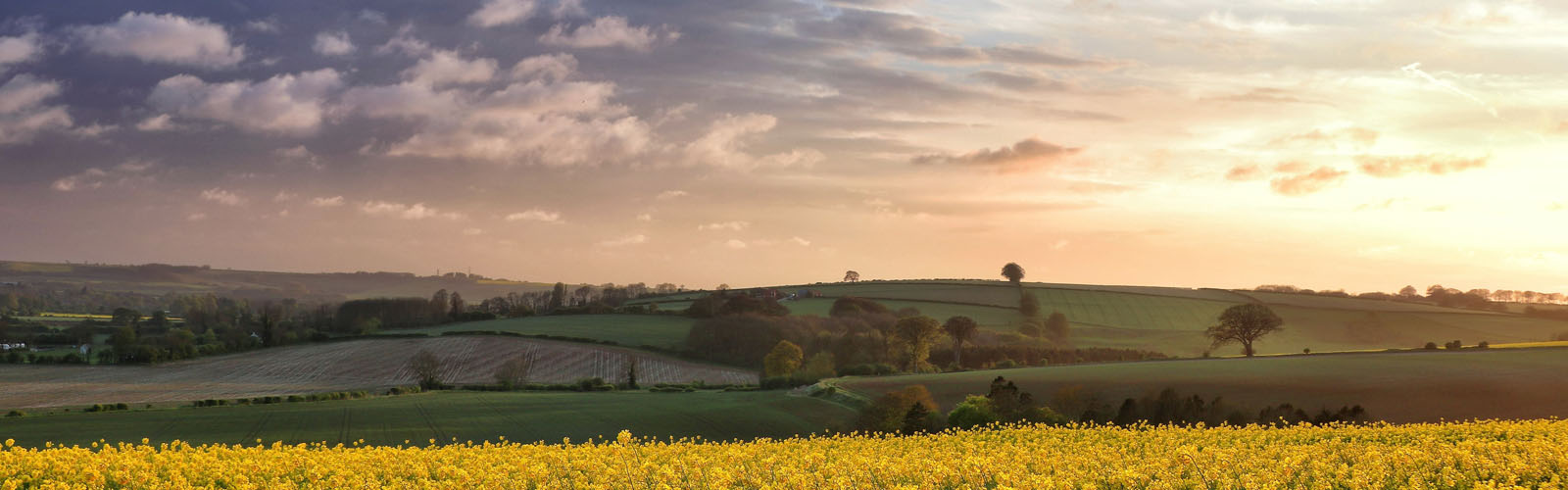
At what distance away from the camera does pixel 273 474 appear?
1577 centimetres

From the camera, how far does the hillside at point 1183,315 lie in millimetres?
132375

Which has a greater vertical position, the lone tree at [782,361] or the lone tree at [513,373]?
the lone tree at [782,361]

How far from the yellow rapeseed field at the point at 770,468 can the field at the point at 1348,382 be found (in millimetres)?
47118

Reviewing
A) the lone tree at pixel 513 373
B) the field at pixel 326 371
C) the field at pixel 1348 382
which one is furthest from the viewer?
the lone tree at pixel 513 373

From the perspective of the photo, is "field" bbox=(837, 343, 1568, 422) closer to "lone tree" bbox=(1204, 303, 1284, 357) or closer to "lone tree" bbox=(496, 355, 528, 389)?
"lone tree" bbox=(1204, 303, 1284, 357)

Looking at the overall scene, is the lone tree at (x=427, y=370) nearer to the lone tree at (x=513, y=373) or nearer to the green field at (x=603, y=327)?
the lone tree at (x=513, y=373)

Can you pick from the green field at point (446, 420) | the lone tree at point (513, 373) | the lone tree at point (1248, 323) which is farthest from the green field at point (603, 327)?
the lone tree at point (1248, 323)

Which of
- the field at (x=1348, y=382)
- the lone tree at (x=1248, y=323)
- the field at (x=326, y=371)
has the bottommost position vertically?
the field at (x=326, y=371)

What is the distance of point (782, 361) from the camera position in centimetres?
10762

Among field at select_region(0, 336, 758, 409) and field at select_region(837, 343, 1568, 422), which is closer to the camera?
field at select_region(837, 343, 1568, 422)

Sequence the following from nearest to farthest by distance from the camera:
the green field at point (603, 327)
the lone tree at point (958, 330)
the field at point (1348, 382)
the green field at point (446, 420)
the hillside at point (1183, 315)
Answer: the field at point (1348, 382)
the green field at point (446, 420)
the lone tree at point (958, 330)
the hillside at point (1183, 315)
the green field at point (603, 327)

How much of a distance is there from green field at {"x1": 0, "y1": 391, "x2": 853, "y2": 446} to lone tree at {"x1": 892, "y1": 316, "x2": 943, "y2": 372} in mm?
32086

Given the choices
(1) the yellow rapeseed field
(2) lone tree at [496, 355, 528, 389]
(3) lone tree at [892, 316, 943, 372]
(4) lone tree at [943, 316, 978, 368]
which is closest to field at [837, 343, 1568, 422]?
(3) lone tree at [892, 316, 943, 372]

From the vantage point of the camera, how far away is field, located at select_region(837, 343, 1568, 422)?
61.2m
